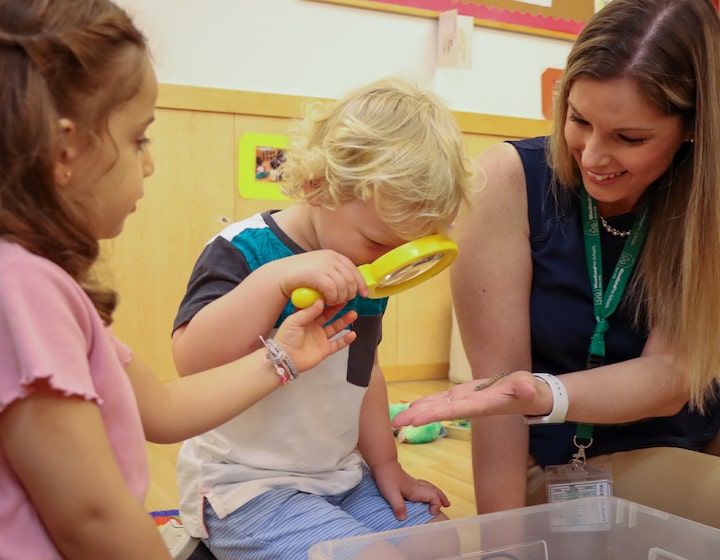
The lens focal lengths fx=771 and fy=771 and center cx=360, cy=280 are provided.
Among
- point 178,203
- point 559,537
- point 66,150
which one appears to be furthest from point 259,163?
point 66,150

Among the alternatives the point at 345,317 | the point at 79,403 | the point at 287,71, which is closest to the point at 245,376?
the point at 345,317

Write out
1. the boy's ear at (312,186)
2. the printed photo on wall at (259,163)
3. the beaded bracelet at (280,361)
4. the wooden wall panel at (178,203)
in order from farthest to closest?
1. the printed photo on wall at (259,163)
2. the wooden wall panel at (178,203)
3. the boy's ear at (312,186)
4. the beaded bracelet at (280,361)

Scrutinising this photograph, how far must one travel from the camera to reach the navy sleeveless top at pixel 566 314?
3.86 ft

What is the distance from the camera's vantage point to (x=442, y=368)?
2752mm

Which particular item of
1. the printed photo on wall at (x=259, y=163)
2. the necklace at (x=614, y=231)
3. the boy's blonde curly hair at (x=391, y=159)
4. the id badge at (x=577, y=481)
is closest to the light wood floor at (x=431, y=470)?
the id badge at (x=577, y=481)

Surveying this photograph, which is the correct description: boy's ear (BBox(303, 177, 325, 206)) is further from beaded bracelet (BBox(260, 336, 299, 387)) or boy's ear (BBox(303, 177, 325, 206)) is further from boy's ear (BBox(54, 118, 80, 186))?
boy's ear (BBox(54, 118, 80, 186))

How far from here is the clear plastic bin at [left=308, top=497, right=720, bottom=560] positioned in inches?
35.0

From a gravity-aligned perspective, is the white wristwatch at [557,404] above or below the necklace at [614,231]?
below

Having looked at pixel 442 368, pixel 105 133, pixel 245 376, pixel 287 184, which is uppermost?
pixel 105 133

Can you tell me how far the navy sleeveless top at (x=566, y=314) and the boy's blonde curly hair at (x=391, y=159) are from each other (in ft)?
0.79

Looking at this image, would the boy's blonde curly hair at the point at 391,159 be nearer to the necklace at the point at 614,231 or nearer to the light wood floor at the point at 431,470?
the necklace at the point at 614,231

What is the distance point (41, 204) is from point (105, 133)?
0.26 feet

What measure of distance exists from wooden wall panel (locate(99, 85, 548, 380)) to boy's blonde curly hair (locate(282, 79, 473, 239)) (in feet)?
4.20

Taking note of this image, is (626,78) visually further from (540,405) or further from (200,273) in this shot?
(200,273)
